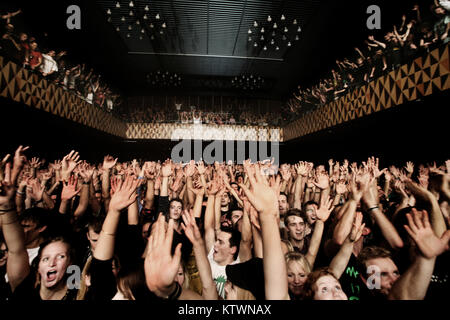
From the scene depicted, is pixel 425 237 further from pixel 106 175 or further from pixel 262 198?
pixel 106 175

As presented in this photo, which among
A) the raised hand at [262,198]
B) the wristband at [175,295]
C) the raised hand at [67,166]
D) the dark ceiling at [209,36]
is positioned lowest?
the wristband at [175,295]

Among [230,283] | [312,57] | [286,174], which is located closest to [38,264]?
[230,283]

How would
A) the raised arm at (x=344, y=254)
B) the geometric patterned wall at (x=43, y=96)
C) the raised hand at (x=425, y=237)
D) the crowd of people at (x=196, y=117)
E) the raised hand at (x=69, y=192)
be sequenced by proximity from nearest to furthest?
the raised hand at (x=425, y=237) → the raised arm at (x=344, y=254) → the raised hand at (x=69, y=192) → the geometric patterned wall at (x=43, y=96) → the crowd of people at (x=196, y=117)

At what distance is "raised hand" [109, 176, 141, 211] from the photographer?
1.55m

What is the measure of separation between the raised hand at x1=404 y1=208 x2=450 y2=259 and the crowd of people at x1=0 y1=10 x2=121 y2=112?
7.87m

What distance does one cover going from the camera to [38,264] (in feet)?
5.81

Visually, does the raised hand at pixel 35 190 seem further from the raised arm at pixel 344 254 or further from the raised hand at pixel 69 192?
the raised arm at pixel 344 254

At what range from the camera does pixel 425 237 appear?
1.32 m

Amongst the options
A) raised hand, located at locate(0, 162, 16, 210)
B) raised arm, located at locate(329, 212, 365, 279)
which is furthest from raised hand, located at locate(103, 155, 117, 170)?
raised arm, located at locate(329, 212, 365, 279)

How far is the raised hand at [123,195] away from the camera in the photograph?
61.0 inches

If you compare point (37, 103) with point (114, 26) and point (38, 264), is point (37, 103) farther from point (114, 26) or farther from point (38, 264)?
point (38, 264)

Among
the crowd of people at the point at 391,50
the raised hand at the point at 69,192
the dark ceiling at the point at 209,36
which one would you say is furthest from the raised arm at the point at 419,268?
the dark ceiling at the point at 209,36

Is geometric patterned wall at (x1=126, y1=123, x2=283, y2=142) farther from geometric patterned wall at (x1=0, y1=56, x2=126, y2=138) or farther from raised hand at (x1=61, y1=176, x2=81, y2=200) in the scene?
raised hand at (x1=61, y1=176, x2=81, y2=200)

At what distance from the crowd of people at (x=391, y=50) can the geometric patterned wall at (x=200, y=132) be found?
11.4 ft
